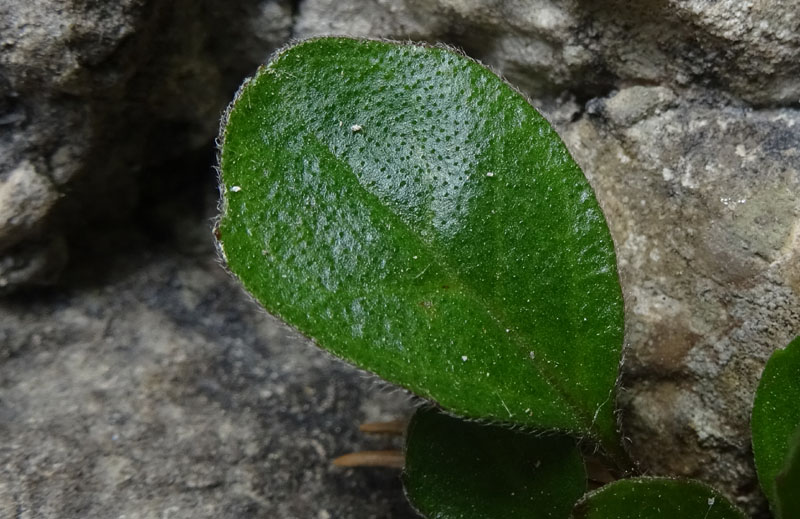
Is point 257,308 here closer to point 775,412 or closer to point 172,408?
point 172,408

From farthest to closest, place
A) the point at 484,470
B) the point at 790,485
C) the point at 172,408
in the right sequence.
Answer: the point at 172,408
the point at 484,470
the point at 790,485

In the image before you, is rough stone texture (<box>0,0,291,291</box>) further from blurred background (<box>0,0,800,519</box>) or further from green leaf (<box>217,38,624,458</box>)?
green leaf (<box>217,38,624,458</box>)

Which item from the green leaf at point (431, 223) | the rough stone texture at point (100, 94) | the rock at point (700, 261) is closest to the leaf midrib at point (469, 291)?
the green leaf at point (431, 223)

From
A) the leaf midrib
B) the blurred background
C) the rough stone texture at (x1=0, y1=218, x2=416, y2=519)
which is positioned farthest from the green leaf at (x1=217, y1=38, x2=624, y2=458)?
the rough stone texture at (x1=0, y1=218, x2=416, y2=519)

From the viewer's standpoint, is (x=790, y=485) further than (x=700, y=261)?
No

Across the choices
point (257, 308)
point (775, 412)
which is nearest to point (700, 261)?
point (775, 412)

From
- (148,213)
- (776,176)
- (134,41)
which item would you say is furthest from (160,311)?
(776,176)

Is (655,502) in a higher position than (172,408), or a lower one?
higher
